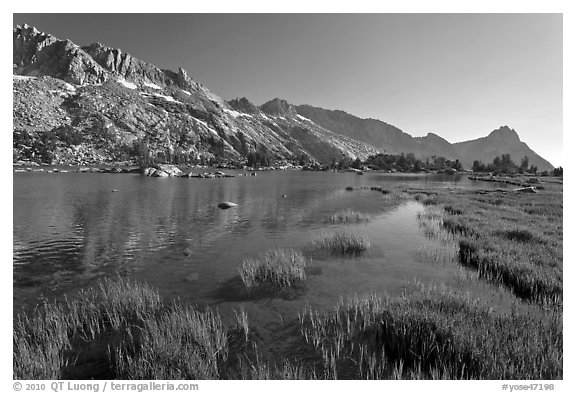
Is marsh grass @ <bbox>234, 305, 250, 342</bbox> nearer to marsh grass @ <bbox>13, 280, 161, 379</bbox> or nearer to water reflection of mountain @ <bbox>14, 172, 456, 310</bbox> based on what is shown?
marsh grass @ <bbox>13, 280, 161, 379</bbox>

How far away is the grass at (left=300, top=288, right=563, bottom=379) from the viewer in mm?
7477

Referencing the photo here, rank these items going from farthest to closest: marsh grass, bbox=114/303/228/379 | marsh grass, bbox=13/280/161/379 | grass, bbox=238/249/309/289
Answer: grass, bbox=238/249/309/289, marsh grass, bbox=13/280/161/379, marsh grass, bbox=114/303/228/379

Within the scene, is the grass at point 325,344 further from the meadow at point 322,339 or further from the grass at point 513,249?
the grass at point 513,249

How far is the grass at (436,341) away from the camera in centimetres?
748

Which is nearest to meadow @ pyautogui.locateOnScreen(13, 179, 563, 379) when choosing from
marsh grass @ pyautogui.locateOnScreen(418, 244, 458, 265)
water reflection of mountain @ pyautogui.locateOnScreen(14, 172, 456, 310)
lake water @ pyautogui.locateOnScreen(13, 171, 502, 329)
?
lake water @ pyautogui.locateOnScreen(13, 171, 502, 329)

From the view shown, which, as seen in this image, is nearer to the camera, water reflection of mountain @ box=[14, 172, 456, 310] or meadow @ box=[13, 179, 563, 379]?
meadow @ box=[13, 179, 563, 379]

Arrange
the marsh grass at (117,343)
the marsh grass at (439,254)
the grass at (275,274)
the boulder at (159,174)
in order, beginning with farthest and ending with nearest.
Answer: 1. the boulder at (159,174)
2. the marsh grass at (439,254)
3. the grass at (275,274)
4. the marsh grass at (117,343)

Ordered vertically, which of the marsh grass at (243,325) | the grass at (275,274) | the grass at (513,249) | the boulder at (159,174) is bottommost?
the marsh grass at (243,325)

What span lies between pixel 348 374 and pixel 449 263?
13.4m

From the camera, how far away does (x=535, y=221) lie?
2791 cm

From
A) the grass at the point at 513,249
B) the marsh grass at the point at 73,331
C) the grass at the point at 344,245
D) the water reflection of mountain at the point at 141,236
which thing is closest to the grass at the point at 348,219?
the water reflection of mountain at the point at 141,236
